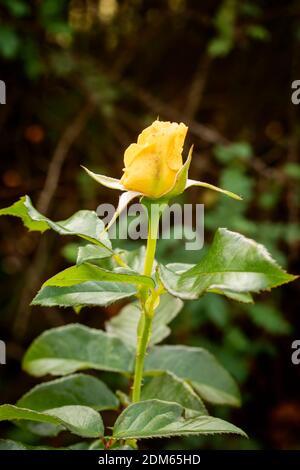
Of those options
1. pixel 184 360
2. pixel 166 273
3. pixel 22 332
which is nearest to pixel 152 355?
pixel 184 360

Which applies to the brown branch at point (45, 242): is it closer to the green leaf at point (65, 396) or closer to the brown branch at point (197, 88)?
the brown branch at point (197, 88)

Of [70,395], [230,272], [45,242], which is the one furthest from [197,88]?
[230,272]

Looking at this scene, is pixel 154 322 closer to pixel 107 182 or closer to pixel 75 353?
pixel 75 353

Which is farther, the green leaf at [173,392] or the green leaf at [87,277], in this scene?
the green leaf at [173,392]

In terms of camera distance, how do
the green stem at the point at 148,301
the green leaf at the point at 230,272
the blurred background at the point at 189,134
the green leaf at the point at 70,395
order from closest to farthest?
the green leaf at the point at 230,272, the green stem at the point at 148,301, the green leaf at the point at 70,395, the blurred background at the point at 189,134

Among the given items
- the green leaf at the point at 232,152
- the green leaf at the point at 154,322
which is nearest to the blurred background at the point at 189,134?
the green leaf at the point at 232,152
